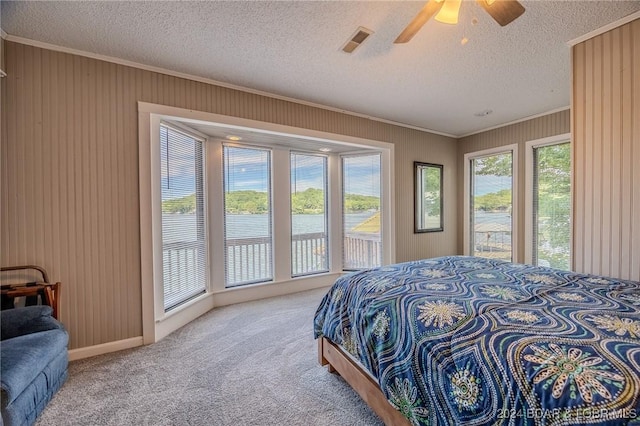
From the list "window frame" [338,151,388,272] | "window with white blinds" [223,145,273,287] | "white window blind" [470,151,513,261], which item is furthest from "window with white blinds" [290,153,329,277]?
"white window blind" [470,151,513,261]

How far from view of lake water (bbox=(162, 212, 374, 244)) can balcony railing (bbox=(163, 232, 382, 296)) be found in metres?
0.08

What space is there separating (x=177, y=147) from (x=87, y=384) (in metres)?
2.31

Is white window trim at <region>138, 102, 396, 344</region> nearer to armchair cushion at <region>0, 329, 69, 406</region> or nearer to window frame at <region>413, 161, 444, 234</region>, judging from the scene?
window frame at <region>413, 161, 444, 234</region>

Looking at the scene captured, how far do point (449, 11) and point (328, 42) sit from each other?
0.98 metres

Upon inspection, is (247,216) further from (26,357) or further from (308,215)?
(26,357)

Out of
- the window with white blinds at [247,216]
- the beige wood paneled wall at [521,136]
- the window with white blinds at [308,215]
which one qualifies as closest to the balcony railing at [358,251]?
the window with white blinds at [308,215]

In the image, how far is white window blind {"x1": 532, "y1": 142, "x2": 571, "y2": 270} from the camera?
364cm

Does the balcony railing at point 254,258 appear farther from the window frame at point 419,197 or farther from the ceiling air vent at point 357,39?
the ceiling air vent at point 357,39

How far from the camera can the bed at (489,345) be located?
817 millimetres

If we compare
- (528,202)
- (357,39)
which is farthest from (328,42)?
(528,202)

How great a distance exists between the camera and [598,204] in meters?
2.17

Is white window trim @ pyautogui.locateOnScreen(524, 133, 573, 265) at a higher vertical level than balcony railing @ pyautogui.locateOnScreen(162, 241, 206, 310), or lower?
higher

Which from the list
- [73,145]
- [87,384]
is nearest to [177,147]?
[73,145]

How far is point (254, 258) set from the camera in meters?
3.95
